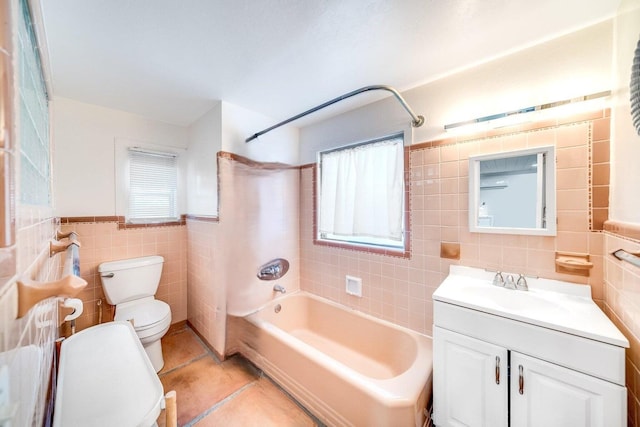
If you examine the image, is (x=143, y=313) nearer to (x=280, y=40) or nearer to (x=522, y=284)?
(x=280, y=40)

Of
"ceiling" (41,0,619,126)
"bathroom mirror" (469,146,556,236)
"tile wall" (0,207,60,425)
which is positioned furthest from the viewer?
"bathroom mirror" (469,146,556,236)

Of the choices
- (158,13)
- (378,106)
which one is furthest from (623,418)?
(158,13)

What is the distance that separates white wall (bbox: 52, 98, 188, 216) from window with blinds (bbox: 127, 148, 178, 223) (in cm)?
15

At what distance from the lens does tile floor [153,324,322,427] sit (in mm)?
1467

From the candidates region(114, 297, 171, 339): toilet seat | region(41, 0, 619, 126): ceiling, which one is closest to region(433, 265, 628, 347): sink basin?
region(41, 0, 619, 126): ceiling

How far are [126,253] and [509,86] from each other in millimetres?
3306

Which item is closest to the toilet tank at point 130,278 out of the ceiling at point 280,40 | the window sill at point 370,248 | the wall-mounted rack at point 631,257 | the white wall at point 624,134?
the ceiling at point 280,40

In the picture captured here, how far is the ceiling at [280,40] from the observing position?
1.06m

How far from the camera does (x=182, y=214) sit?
253 centimetres

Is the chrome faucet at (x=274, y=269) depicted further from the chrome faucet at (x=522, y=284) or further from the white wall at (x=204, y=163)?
the chrome faucet at (x=522, y=284)

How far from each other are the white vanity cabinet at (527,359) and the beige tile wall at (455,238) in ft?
0.65

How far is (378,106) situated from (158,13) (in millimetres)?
1505

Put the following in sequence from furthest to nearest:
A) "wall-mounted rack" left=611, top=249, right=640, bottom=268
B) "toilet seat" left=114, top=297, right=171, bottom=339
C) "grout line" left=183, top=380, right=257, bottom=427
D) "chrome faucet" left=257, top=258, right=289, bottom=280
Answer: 1. "chrome faucet" left=257, top=258, right=289, bottom=280
2. "toilet seat" left=114, top=297, right=171, bottom=339
3. "grout line" left=183, top=380, right=257, bottom=427
4. "wall-mounted rack" left=611, top=249, right=640, bottom=268

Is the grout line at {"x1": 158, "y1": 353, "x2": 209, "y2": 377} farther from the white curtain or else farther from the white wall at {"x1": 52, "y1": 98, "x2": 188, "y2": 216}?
the white curtain
